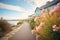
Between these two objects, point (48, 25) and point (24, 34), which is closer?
point (48, 25)

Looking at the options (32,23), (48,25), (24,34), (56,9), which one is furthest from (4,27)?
(56,9)

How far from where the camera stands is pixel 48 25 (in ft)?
7.66

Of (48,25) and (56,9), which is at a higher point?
(56,9)

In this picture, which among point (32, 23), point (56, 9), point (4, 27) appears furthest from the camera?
point (4, 27)

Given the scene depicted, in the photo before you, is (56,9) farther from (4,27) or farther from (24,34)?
(4,27)

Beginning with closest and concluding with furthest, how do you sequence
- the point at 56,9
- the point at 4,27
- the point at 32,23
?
the point at 56,9 < the point at 32,23 < the point at 4,27

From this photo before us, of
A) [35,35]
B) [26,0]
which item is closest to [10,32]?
[35,35]

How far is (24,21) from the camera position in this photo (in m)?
2.56

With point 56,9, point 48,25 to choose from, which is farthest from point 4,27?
point 56,9

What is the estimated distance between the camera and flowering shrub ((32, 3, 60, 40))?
7.44 feet

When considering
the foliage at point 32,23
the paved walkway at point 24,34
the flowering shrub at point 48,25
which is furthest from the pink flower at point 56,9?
the paved walkway at point 24,34

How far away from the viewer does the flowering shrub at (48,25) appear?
2268 millimetres

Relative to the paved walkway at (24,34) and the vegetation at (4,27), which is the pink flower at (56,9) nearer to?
the paved walkway at (24,34)

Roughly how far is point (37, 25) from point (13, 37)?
1.51 ft
